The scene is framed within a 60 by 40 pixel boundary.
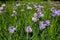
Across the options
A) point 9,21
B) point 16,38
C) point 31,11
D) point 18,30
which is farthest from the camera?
point 31,11

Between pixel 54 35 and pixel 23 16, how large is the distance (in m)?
0.50

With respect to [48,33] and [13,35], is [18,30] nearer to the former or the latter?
[13,35]

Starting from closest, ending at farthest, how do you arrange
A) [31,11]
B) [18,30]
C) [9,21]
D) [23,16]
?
1. [18,30]
2. [9,21]
3. [23,16]
4. [31,11]

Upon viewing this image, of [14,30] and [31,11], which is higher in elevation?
[14,30]

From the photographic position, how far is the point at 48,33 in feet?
4.61

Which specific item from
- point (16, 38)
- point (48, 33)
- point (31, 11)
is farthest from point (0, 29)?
point (31, 11)

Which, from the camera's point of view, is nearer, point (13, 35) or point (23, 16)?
point (13, 35)

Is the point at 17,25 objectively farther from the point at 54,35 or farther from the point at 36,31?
the point at 54,35

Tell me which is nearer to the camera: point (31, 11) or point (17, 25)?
point (17, 25)

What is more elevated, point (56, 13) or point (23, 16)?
point (56, 13)

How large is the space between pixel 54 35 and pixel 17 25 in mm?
288

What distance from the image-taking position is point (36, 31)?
1.39 m

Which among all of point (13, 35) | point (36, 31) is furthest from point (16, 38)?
point (36, 31)

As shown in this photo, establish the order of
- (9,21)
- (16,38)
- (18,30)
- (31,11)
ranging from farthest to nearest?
(31,11)
(9,21)
(18,30)
(16,38)
